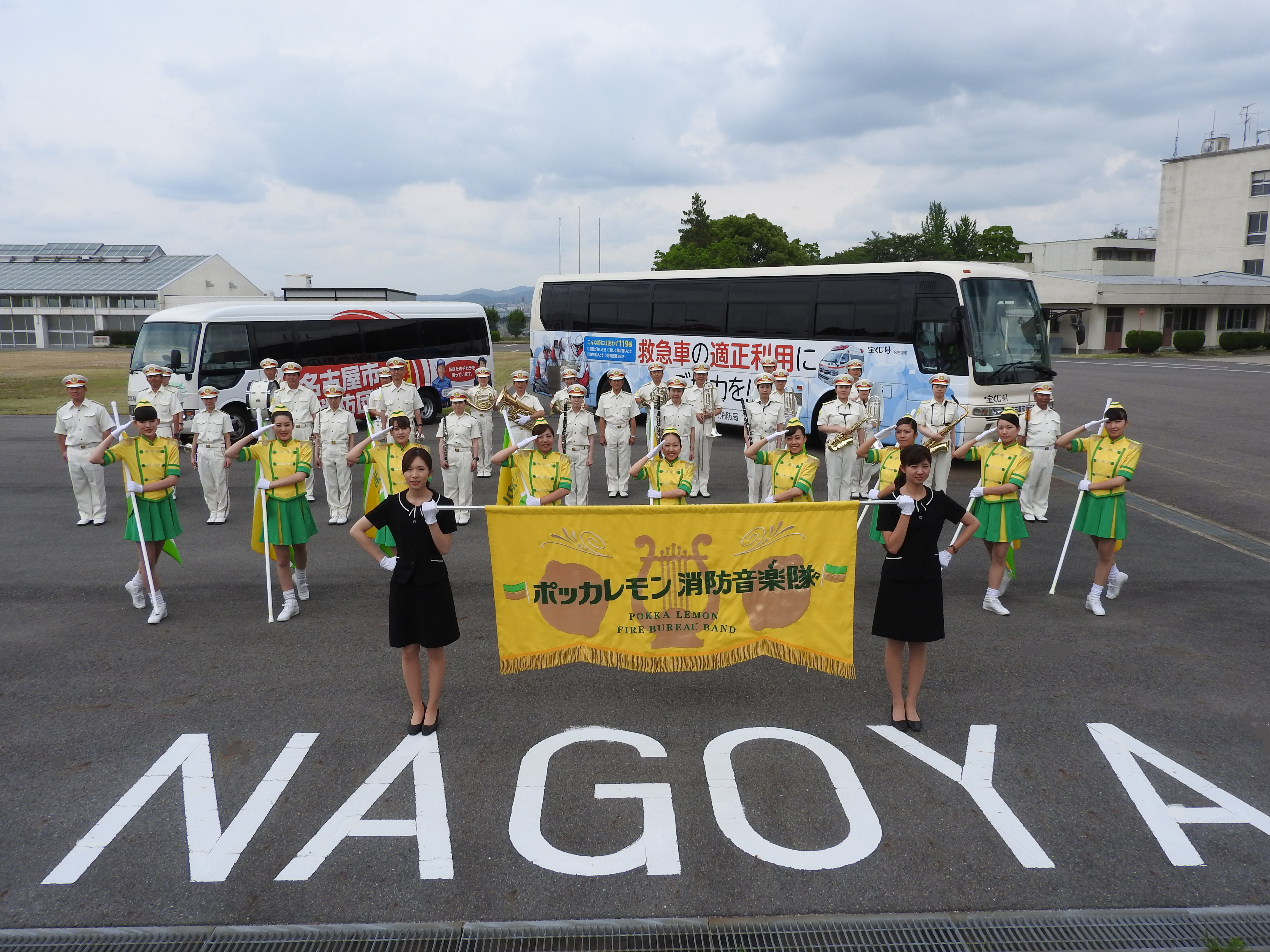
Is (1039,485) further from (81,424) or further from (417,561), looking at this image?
(81,424)

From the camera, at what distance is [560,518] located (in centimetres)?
607

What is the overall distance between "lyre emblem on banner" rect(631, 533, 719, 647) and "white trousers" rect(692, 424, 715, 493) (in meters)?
7.13

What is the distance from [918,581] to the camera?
5734mm

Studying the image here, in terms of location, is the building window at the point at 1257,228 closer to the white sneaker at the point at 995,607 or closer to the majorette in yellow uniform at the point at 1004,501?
the majorette in yellow uniform at the point at 1004,501

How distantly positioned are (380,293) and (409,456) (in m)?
31.5

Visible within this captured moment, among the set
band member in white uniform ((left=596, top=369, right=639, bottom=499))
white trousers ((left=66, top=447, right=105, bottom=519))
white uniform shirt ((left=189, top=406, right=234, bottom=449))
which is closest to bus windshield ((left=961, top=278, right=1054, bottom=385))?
band member in white uniform ((left=596, top=369, right=639, bottom=499))

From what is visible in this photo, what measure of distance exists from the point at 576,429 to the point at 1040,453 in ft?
21.3

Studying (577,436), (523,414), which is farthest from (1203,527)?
(523,414)

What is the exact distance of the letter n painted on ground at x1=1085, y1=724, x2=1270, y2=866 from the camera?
183 inches

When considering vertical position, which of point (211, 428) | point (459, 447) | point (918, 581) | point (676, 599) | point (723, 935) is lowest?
point (723, 935)

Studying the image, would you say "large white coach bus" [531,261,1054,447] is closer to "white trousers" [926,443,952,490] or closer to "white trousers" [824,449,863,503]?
"white trousers" [926,443,952,490]

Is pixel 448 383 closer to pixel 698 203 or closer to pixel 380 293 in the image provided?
pixel 380 293

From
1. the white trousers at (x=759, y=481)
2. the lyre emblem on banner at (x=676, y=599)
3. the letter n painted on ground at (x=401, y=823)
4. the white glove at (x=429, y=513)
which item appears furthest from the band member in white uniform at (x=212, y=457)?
the lyre emblem on banner at (x=676, y=599)

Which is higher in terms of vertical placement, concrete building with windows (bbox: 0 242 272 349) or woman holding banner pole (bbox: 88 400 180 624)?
concrete building with windows (bbox: 0 242 272 349)
